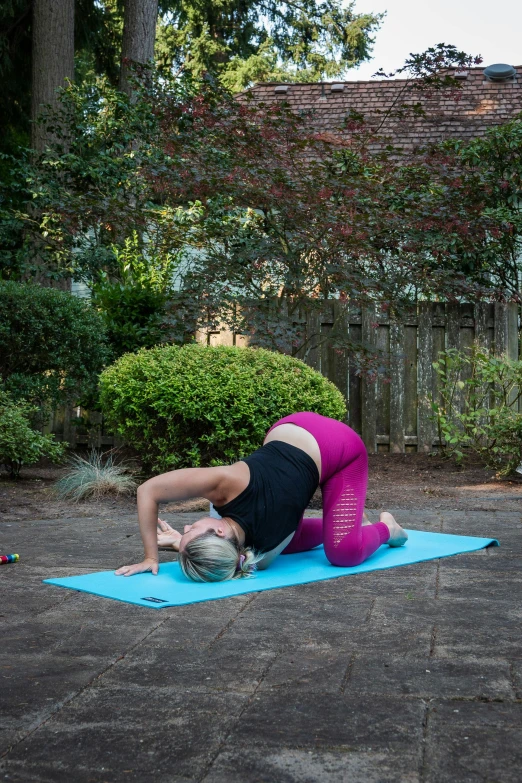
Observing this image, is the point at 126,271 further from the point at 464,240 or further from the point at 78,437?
the point at 464,240

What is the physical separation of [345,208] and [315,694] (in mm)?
6434

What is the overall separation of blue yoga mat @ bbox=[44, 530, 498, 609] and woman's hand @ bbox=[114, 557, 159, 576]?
0.03 m

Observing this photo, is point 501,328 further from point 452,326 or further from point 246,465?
point 246,465

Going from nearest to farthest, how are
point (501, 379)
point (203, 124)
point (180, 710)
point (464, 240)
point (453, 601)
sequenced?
point (180, 710) < point (453, 601) < point (501, 379) < point (203, 124) < point (464, 240)

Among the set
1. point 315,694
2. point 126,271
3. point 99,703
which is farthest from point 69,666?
point 126,271

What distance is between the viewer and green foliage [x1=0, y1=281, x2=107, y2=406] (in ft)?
26.6

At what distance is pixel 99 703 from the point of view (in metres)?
2.62

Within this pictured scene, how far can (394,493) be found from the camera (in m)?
7.43

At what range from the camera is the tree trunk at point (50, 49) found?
12055 millimetres

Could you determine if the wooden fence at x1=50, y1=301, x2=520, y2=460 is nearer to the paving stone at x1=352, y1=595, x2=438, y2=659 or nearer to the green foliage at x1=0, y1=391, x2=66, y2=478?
the green foliage at x1=0, y1=391, x2=66, y2=478

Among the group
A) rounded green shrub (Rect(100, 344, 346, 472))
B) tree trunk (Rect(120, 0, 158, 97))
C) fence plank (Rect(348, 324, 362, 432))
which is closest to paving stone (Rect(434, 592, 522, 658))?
rounded green shrub (Rect(100, 344, 346, 472))

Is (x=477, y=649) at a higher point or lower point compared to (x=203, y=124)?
lower

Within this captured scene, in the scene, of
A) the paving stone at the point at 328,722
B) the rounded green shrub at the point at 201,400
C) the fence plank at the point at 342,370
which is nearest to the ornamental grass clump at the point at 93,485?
the rounded green shrub at the point at 201,400

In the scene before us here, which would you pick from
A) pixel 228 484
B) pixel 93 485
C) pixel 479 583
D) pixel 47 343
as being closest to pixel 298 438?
pixel 228 484
